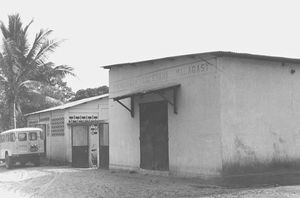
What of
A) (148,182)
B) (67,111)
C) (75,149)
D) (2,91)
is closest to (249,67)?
(148,182)

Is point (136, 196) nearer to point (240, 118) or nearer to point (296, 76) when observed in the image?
point (240, 118)

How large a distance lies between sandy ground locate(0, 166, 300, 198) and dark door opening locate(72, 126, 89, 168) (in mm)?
5427

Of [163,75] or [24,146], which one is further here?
[24,146]

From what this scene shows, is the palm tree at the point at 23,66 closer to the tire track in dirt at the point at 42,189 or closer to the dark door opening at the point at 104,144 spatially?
the dark door opening at the point at 104,144

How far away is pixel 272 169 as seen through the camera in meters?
13.7

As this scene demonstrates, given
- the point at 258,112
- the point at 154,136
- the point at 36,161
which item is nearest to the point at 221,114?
the point at 258,112

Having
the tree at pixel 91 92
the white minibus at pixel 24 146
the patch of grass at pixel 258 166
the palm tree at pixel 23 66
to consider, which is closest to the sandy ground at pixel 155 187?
the patch of grass at pixel 258 166

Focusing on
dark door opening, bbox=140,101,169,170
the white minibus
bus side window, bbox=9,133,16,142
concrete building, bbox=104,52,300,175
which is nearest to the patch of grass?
concrete building, bbox=104,52,300,175

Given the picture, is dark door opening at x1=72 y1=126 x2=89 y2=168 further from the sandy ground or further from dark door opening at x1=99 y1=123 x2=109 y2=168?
the sandy ground

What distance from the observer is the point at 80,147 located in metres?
21.8

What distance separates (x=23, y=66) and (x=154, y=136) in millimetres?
13777

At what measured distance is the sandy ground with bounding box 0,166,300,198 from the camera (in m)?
11.3

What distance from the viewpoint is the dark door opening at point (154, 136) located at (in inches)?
614

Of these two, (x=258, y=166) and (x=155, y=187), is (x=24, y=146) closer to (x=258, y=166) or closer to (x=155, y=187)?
(x=155, y=187)
